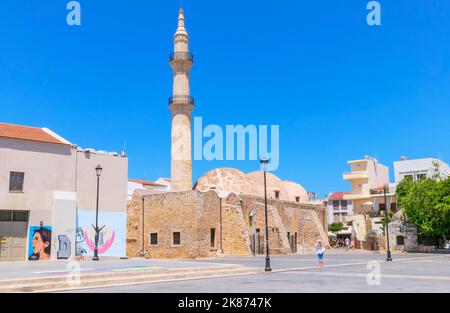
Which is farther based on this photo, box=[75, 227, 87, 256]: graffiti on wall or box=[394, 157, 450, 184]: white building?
box=[394, 157, 450, 184]: white building

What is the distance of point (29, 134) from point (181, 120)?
13551 millimetres

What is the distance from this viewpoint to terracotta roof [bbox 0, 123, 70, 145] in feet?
83.6

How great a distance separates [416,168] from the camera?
56.4 metres

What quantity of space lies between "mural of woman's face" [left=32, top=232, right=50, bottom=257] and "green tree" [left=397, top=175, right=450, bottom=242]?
27553mm

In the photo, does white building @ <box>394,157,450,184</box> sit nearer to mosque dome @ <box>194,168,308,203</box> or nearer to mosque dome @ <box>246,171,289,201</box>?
mosque dome @ <box>246,171,289,201</box>

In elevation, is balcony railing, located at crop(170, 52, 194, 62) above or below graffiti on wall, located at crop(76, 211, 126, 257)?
above

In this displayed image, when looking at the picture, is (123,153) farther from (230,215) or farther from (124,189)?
(230,215)

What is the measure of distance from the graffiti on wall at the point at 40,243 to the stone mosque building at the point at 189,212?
10.8 m

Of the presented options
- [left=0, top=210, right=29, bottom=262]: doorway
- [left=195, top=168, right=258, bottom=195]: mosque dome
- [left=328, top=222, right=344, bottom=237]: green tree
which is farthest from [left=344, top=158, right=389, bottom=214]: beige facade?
[left=0, top=210, right=29, bottom=262]: doorway

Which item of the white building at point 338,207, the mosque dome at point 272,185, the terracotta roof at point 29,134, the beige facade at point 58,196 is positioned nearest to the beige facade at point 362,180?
the white building at point 338,207

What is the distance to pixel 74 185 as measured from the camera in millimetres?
27219

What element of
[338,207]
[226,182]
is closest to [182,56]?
[226,182]

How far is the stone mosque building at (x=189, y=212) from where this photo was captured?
112 feet
